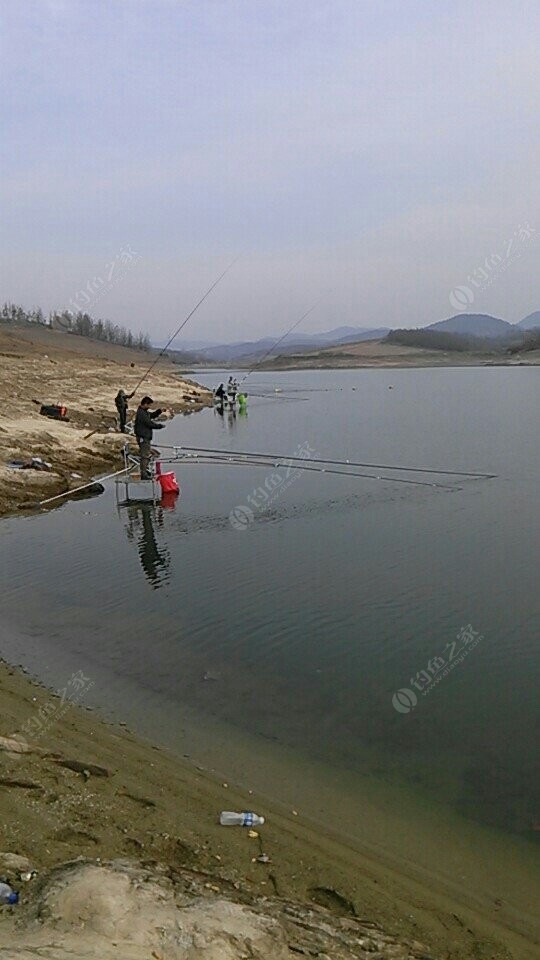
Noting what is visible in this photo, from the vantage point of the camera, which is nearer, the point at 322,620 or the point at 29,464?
the point at 322,620

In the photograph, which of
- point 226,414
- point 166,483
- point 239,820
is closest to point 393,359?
point 226,414

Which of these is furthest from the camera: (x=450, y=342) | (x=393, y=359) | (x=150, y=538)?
(x=450, y=342)

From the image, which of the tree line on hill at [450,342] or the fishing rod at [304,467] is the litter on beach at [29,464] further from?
the tree line on hill at [450,342]

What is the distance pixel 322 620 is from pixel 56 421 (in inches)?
736

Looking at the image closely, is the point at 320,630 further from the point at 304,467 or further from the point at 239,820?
the point at 304,467

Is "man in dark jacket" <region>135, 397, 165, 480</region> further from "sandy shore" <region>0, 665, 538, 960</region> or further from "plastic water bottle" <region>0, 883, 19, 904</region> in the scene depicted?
"plastic water bottle" <region>0, 883, 19, 904</region>

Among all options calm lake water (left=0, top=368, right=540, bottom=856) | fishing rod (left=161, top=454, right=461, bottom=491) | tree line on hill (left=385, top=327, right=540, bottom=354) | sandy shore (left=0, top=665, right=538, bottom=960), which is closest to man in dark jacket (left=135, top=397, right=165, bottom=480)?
calm lake water (left=0, top=368, right=540, bottom=856)

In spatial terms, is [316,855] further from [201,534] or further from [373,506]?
[373,506]

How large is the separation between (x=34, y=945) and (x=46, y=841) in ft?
4.60

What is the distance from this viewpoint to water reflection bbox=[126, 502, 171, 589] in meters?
12.6

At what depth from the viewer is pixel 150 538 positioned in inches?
588

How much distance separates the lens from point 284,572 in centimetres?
1230

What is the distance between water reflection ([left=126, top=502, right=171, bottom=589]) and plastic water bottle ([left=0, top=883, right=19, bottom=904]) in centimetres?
768

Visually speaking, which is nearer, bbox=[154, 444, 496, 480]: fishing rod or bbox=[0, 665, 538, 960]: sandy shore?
bbox=[0, 665, 538, 960]: sandy shore
